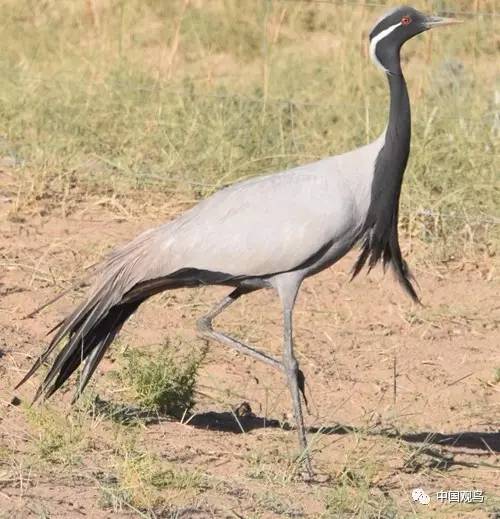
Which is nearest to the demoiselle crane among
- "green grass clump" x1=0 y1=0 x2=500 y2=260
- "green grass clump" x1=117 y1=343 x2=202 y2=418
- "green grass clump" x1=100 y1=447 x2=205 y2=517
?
"green grass clump" x1=117 y1=343 x2=202 y2=418

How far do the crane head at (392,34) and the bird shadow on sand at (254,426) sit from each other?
1546 mm

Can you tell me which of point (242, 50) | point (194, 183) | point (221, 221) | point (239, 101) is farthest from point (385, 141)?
point (242, 50)

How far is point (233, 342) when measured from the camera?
5.69 meters

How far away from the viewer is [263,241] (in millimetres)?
5391

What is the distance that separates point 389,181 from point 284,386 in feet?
4.18

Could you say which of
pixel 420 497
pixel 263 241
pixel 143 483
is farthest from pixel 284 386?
pixel 143 483

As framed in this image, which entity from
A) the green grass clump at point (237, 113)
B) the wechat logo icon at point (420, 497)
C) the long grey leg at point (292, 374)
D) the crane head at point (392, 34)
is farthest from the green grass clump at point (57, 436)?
the green grass clump at point (237, 113)

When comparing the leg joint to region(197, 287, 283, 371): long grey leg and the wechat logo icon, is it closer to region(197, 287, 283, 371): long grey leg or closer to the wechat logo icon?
region(197, 287, 283, 371): long grey leg

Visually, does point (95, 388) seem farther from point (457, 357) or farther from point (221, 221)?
point (457, 357)

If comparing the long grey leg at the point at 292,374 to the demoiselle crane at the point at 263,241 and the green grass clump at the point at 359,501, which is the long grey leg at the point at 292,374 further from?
the green grass clump at the point at 359,501

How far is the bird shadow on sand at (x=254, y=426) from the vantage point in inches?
210

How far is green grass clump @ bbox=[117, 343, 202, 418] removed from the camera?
550 centimetres

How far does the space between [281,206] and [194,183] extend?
8.86ft

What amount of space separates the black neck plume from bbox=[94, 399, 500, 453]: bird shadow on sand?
720mm
